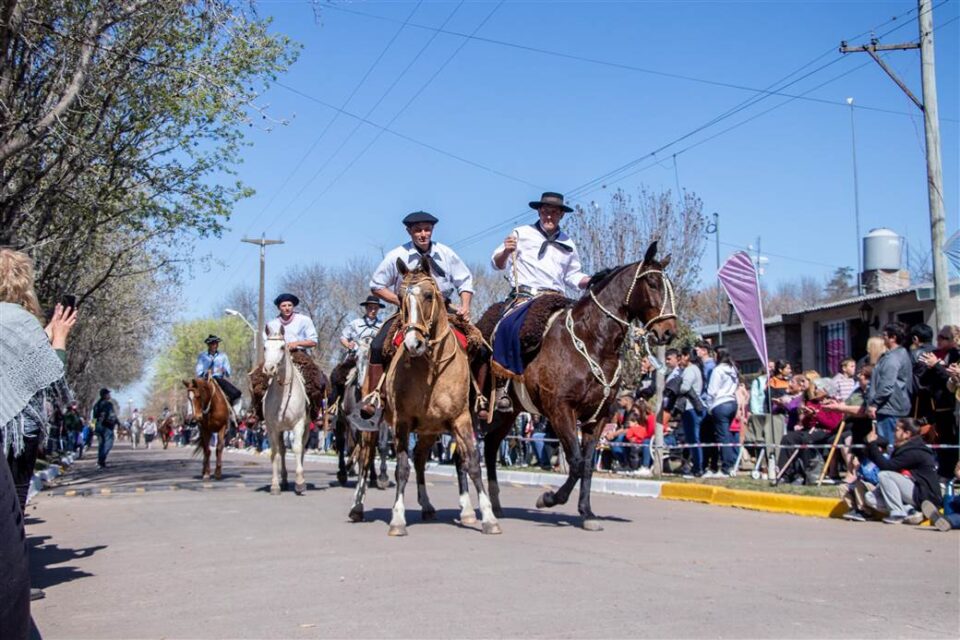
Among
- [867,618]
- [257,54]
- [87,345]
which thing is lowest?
[867,618]

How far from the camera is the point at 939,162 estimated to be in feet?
63.7

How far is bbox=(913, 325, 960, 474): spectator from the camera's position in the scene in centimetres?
1262

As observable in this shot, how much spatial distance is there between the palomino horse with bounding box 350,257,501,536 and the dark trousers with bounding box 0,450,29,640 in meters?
7.10

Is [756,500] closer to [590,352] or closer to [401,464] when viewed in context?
[590,352]

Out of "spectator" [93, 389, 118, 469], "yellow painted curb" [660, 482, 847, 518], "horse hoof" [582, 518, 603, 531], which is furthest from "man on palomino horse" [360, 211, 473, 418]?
"spectator" [93, 389, 118, 469]

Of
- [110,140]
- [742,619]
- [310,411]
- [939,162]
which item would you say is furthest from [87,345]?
[742,619]

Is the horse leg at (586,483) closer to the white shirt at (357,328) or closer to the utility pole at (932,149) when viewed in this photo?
the white shirt at (357,328)

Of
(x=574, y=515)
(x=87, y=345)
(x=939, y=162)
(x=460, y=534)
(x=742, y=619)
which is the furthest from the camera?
(x=87, y=345)

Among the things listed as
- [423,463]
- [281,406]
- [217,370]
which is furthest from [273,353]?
[217,370]

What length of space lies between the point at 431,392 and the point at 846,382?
378 inches

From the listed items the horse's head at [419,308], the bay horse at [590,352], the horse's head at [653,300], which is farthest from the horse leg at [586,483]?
the horse's head at [419,308]

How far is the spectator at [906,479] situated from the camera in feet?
37.2

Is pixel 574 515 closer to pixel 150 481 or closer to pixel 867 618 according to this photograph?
pixel 867 618

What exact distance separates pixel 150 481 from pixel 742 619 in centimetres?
1710
